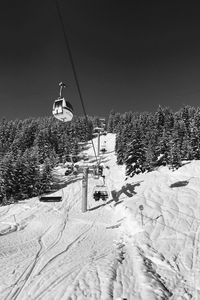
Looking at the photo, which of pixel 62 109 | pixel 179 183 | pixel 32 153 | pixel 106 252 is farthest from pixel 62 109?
pixel 32 153

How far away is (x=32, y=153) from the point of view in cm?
5656

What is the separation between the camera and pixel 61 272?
7.57m

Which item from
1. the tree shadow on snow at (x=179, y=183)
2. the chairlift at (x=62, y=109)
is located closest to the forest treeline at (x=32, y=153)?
the chairlift at (x=62, y=109)

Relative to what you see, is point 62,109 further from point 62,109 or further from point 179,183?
point 179,183

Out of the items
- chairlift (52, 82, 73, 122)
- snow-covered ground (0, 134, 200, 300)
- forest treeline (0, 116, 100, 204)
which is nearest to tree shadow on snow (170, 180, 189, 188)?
snow-covered ground (0, 134, 200, 300)

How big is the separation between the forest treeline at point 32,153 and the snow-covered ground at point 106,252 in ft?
20.4

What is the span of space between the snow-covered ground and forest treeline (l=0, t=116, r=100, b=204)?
20.4 ft

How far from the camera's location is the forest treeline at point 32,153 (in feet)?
117

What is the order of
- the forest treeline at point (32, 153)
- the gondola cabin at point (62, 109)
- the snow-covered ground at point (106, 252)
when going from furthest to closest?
the forest treeline at point (32, 153), the gondola cabin at point (62, 109), the snow-covered ground at point (106, 252)

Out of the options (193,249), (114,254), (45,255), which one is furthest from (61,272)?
(193,249)

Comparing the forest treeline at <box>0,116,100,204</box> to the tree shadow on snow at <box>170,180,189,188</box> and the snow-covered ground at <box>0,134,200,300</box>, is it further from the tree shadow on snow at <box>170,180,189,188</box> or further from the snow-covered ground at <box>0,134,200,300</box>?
the tree shadow on snow at <box>170,180,189,188</box>

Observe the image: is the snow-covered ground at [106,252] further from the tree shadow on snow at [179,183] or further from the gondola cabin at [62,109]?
the gondola cabin at [62,109]

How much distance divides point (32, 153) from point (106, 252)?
51018 mm

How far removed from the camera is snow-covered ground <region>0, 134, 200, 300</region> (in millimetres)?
6645
